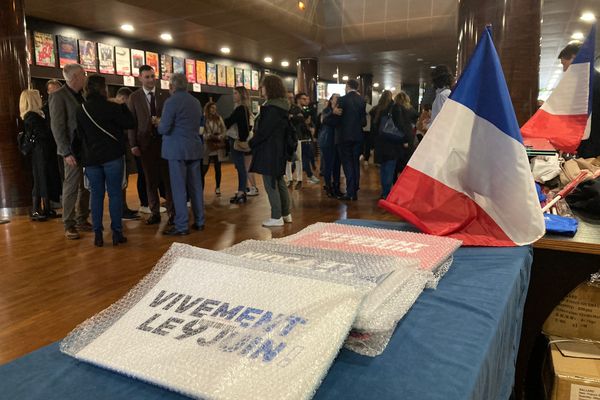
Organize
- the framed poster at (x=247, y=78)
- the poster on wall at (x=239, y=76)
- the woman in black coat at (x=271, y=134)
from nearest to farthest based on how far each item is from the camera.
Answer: the woman in black coat at (x=271, y=134)
the poster on wall at (x=239, y=76)
the framed poster at (x=247, y=78)

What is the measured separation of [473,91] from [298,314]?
43.7 inches

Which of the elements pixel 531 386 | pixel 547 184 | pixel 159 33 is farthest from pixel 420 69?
pixel 531 386

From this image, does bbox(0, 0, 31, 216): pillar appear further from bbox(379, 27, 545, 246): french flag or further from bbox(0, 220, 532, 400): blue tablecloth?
bbox(0, 220, 532, 400): blue tablecloth

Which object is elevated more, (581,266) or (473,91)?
(473,91)

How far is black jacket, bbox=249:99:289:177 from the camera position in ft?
15.3

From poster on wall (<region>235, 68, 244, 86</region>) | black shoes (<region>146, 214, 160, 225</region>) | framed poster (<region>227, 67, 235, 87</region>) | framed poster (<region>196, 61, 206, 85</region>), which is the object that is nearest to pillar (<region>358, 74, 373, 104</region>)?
poster on wall (<region>235, 68, 244, 86</region>)

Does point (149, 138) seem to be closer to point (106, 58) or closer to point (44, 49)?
point (44, 49)

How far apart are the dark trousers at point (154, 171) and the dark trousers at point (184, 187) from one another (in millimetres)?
338

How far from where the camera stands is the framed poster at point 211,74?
39.7 feet

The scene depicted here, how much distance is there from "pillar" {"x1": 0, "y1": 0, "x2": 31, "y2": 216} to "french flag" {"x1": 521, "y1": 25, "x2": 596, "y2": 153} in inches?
228

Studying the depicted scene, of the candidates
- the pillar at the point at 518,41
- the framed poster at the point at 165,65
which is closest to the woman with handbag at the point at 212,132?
the pillar at the point at 518,41

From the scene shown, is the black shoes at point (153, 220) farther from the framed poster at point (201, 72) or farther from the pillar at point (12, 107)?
the framed poster at point (201, 72)

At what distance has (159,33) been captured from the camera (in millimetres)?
9344

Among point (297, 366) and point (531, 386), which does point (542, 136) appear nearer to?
point (531, 386)
